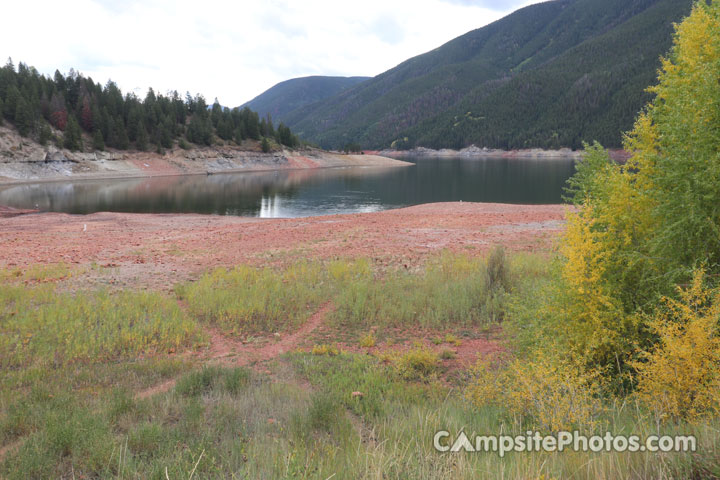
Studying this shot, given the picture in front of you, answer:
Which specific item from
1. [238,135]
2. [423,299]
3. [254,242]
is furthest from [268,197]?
[238,135]

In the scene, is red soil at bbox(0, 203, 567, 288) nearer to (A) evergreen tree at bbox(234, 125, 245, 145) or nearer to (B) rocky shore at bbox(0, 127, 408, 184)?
(B) rocky shore at bbox(0, 127, 408, 184)

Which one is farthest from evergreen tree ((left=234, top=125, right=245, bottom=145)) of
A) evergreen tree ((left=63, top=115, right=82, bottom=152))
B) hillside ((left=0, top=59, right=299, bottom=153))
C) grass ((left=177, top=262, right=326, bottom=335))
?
grass ((left=177, top=262, right=326, bottom=335))

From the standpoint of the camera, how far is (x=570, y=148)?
169 m

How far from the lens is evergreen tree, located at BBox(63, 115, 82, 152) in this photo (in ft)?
246

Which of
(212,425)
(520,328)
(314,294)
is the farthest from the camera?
(314,294)

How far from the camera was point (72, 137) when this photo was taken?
75375 millimetres

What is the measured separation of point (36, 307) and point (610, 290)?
508 inches

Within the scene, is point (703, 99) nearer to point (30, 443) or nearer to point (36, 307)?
point (30, 443)

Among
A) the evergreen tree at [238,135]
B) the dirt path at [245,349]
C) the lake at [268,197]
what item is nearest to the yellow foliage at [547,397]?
the dirt path at [245,349]

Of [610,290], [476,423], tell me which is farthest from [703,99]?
[476,423]

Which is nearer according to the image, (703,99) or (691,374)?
(691,374)

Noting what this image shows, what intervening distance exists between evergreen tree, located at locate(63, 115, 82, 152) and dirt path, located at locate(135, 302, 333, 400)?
86.5m

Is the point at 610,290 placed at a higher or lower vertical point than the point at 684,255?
lower

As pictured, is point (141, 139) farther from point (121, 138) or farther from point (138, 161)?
point (138, 161)
